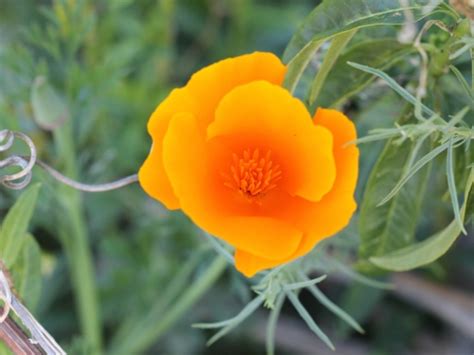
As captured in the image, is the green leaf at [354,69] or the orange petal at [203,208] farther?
the green leaf at [354,69]

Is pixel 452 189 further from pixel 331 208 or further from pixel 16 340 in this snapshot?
pixel 16 340

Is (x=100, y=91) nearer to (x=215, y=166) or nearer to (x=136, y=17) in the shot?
(x=136, y=17)

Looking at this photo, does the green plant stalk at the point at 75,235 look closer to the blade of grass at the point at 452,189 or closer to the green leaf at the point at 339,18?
the green leaf at the point at 339,18

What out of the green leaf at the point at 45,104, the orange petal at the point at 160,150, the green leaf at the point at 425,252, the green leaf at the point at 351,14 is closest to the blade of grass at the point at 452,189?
the green leaf at the point at 425,252

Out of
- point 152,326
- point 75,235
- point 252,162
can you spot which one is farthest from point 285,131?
point 152,326

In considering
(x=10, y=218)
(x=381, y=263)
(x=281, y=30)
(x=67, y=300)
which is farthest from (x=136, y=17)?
(x=381, y=263)

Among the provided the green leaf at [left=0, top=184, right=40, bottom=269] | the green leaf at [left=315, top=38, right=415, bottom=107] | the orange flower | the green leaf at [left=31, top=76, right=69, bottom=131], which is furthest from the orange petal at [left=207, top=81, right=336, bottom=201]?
the green leaf at [left=31, top=76, right=69, bottom=131]

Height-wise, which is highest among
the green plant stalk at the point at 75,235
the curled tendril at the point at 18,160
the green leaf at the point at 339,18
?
the green leaf at the point at 339,18
